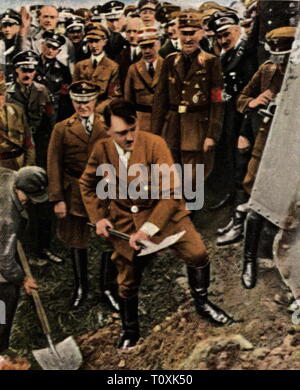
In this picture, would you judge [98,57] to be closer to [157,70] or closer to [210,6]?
[157,70]

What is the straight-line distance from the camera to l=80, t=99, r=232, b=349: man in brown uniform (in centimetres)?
525

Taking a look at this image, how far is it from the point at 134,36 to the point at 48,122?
0.85 metres

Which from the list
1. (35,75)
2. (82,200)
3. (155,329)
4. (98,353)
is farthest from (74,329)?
(35,75)

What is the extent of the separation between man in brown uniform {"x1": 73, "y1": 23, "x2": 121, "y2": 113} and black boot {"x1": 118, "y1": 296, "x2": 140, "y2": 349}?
53.9 inches

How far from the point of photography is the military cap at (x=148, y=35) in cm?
530

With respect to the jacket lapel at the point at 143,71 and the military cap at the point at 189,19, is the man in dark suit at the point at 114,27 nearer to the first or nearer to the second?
the jacket lapel at the point at 143,71

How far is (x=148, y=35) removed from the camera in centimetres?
530

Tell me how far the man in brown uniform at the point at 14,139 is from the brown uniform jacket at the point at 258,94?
150cm

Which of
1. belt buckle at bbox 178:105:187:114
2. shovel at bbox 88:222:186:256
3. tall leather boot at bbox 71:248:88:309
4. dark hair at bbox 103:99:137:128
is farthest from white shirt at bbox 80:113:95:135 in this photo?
tall leather boot at bbox 71:248:88:309

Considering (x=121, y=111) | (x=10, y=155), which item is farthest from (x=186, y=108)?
(x=10, y=155)

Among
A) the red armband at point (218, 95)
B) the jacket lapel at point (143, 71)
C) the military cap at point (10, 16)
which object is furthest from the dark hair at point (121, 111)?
the military cap at point (10, 16)

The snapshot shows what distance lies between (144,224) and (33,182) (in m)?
0.84

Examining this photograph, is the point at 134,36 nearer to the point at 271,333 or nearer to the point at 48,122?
the point at 48,122
